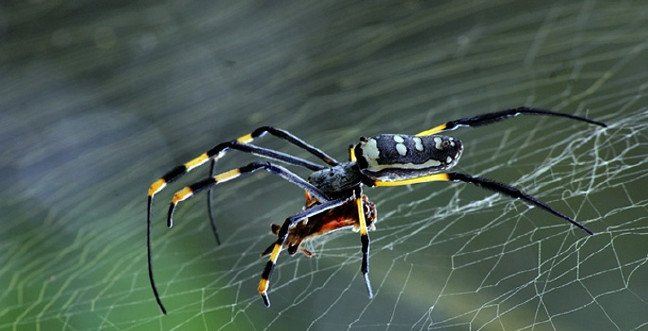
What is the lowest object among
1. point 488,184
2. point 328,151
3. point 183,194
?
point 328,151

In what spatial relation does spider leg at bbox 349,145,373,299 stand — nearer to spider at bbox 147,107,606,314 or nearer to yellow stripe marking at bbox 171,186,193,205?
spider at bbox 147,107,606,314

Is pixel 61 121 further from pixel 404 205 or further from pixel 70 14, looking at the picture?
pixel 404 205

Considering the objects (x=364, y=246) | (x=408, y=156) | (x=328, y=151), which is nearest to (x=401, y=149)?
(x=408, y=156)

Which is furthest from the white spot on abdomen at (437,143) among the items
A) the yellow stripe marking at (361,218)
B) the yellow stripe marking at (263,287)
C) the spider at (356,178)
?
the yellow stripe marking at (263,287)

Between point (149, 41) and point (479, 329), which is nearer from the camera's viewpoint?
point (479, 329)

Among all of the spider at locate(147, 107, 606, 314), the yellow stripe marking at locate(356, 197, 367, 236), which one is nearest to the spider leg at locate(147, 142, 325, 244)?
the spider at locate(147, 107, 606, 314)

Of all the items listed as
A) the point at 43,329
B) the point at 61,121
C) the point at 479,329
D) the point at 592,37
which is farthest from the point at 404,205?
the point at 61,121

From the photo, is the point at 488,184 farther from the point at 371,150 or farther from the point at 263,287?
the point at 263,287
